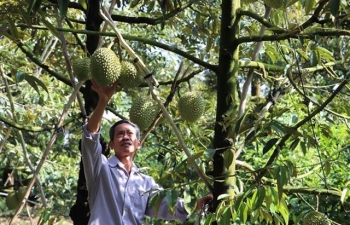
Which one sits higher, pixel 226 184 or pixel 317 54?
pixel 317 54

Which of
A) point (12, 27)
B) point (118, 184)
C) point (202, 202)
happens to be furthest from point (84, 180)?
point (12, 27)

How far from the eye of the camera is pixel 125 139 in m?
1.82

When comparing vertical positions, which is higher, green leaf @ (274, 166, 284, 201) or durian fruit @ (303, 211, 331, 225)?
green leaf @ (274, 166, 284, 201)

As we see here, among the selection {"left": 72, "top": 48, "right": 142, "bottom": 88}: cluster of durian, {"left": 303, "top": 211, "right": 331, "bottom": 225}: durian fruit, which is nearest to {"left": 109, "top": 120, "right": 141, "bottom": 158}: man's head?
{"left": 72, "top": 48, "right": 142, "bottom": 88}: cluster of durian

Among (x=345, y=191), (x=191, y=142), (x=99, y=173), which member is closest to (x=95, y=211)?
(x=99, y=173)

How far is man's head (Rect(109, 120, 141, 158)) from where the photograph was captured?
5.95 feet

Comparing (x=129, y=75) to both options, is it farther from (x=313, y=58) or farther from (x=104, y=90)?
(x=313, y=58)

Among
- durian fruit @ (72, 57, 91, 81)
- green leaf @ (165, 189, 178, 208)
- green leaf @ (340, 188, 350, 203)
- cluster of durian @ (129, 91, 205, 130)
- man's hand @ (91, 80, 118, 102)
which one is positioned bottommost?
green leaf @ (165, 189, 178, 208)

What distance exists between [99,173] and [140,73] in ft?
1.49

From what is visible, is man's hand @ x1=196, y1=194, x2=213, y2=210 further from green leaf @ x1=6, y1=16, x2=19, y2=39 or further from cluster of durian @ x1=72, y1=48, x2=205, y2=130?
green leaf @ x1=6, y1=16, x2=19, y2=39

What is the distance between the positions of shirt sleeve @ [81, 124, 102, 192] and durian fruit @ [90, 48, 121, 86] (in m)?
0.27

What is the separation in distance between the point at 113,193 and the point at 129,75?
0.50 m

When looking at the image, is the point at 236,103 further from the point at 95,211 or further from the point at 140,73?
the point at 95,211

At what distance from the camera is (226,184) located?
156 centimetres
